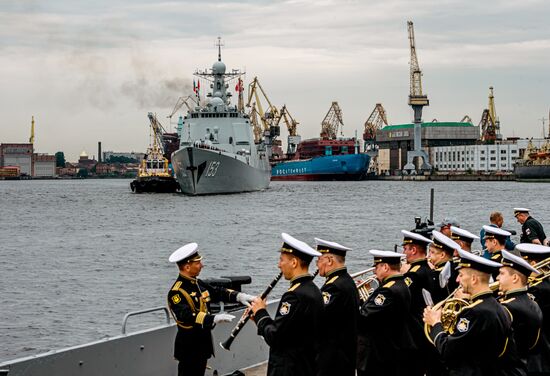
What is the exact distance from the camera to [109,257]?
120 feet

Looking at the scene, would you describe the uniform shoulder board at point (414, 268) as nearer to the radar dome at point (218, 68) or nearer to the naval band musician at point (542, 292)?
the naval band musician at point (542, 292)

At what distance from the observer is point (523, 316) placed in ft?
20.7

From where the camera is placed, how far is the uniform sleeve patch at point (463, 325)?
5633 mm

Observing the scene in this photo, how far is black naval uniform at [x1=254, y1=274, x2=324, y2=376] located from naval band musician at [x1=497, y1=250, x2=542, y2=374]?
1.41 metres

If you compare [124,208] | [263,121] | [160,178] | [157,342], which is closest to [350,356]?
[157,342]

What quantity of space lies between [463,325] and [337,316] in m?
1.37

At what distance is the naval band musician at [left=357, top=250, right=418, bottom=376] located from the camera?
23.1ft

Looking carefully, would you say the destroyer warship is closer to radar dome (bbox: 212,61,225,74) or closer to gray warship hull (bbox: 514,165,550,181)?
radar dome (bbox: 212,61,225,74)

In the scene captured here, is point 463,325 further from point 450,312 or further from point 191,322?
point 191,322

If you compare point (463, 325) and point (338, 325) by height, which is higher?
point (463, 325)

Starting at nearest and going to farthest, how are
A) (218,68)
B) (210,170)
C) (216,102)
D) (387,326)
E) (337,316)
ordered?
(337,316)
(387,326)
(210,170)
(216,102)
(218,68)

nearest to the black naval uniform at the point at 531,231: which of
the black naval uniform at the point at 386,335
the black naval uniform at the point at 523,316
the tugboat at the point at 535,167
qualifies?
the black naval uniform at the point at 386,335

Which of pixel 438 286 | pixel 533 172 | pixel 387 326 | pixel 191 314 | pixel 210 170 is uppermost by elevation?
pixel 210 170

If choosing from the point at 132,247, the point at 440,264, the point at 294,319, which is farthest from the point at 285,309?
the point at 132,247
